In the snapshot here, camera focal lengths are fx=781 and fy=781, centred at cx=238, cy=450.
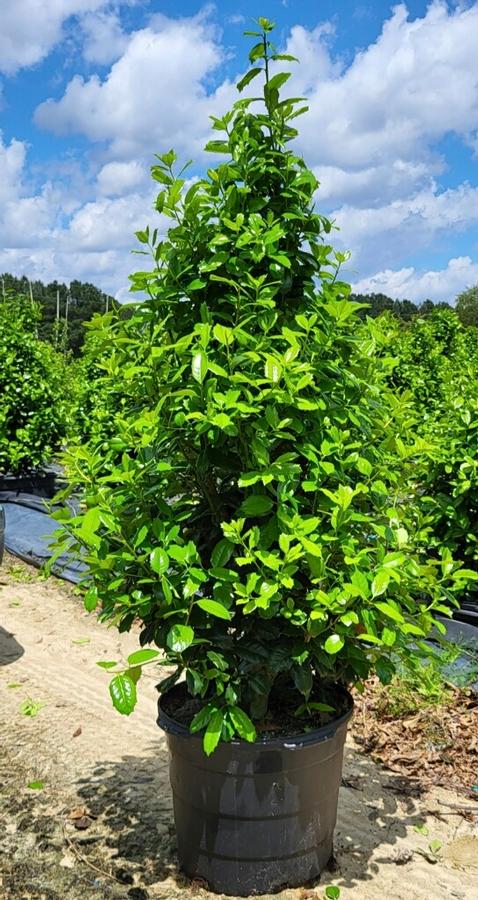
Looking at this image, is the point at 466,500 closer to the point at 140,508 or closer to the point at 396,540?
the point at 396,540

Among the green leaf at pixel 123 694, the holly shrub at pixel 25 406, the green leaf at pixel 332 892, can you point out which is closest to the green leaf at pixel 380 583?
the green leaf at pixel 123 694

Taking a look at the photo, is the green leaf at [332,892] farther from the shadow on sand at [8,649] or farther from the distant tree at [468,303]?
the distant tree at [468,303]

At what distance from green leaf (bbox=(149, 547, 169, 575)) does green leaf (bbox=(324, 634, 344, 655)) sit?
1.70ft

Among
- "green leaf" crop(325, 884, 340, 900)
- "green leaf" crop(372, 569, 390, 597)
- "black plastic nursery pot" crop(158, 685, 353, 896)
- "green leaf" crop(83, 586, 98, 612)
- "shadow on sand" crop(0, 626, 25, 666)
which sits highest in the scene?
"green leaf" crop(372, 569, 390, 597)

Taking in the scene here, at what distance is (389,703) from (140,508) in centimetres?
220

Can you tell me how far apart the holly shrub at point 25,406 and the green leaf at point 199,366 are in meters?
6.38

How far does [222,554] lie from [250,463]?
29 centimetres

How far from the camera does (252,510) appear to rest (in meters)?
2.33

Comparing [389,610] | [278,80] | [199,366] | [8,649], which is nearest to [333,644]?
[389,610]

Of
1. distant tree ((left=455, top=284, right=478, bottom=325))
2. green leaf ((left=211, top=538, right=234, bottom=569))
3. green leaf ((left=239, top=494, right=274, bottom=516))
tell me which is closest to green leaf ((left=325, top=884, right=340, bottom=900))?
green leaf ((left=211, top=538, right=234, bottom=569))

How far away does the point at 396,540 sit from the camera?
2.51m

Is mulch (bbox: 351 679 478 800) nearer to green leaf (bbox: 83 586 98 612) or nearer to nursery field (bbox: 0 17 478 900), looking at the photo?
nursery field (bbox: 0 17 478 900)

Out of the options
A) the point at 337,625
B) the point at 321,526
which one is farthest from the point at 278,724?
the point at 321,526

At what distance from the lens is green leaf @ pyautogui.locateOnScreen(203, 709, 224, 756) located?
2.25m
